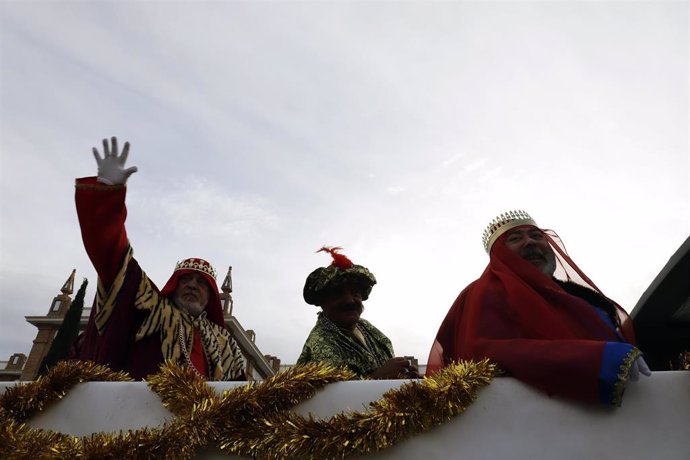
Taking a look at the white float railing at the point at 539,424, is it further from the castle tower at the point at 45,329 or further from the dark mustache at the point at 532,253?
the castle tower at the point at 45,329

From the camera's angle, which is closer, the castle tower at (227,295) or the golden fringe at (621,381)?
the golden fringe at (621,381)

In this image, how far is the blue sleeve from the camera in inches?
50.9

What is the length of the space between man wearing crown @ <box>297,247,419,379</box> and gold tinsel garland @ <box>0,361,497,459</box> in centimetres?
139

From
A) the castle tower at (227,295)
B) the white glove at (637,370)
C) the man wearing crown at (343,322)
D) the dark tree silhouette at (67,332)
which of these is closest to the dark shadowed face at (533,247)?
the man wearing crown at (343,322)

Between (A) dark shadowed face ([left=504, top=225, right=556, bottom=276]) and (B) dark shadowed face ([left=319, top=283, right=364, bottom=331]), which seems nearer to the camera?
(A) dark shadowed face ([left=504, top=225, right=556, bottom=276])

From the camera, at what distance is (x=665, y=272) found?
1484 mm

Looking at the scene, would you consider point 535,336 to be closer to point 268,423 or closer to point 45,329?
point 268,423

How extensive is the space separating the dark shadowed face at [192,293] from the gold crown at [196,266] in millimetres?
52

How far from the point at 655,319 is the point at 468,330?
2.30ft

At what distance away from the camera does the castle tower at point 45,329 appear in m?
24.7

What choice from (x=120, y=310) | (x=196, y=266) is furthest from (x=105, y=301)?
(x=196, y=266)

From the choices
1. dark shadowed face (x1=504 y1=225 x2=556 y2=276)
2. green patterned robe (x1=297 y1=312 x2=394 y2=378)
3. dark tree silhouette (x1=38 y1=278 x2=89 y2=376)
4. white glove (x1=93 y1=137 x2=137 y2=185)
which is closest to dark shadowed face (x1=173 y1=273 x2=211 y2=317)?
green patterned robe (x1=297 y1=312 x2=394 y2=378)

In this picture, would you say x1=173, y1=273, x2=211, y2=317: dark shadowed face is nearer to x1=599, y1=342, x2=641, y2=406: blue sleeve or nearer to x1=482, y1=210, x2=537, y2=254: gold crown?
x1=482, y1=210, x2=537, y2=254: gold crown

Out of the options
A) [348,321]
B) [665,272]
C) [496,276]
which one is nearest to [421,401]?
[665,272]
